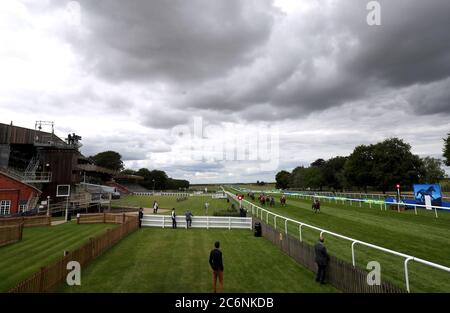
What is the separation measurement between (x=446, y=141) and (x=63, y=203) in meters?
65.3

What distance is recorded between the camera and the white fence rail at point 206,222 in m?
22.7

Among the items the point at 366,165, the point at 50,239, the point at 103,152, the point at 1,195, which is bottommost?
the point at 50,239

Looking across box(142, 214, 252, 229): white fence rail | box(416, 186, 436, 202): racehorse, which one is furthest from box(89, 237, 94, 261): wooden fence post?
box(416, 186, 436, 202): racehorse

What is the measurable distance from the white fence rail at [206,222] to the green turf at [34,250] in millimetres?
4154

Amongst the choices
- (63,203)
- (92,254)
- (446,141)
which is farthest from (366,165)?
(92,254)

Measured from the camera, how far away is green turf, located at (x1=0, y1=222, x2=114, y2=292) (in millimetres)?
11029

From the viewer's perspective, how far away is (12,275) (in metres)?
10.9

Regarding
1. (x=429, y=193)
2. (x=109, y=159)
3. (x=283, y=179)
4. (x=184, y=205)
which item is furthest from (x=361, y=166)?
(x=109, y=159)

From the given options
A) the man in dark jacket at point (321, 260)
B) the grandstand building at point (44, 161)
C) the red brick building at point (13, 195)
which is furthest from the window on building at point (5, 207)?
the man in dark jacket at point (321, 260)

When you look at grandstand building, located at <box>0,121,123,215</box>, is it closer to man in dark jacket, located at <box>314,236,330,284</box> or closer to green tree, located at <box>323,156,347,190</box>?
man in dark jacket, located at <box>314,236,330,284</box>

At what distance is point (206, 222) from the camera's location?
23.2m

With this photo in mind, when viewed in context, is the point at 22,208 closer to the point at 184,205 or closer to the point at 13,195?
the point at 13,195

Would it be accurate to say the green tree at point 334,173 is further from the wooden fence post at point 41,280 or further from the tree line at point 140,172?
the wooden fence post at point 41,280
